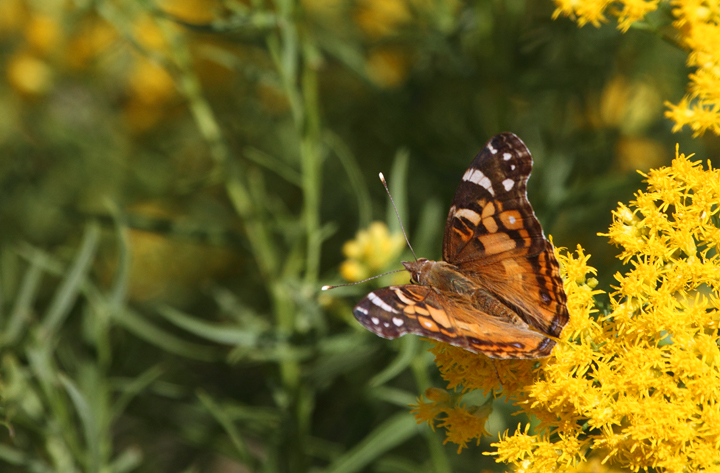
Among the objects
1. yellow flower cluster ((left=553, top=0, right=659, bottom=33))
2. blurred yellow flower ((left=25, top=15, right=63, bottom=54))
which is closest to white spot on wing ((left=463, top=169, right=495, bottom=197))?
yellow flower cluster ((left=553, top=0, right=659, bottom=33))

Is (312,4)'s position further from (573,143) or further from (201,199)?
(573,143)

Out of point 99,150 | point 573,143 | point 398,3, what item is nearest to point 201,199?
point 99,150

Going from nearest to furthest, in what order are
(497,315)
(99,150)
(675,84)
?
(497,315), (675,84), (99,150)

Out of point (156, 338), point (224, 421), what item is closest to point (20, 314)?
point (156, 338)

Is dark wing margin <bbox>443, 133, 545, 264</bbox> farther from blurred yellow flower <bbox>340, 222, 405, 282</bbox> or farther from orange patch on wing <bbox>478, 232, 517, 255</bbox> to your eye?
blurred yellow flower <bbox>340, 222, 405, 282</bbox>

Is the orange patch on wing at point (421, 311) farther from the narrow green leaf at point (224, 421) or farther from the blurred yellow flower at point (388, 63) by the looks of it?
the blurred yellow flower at point (388, 63)
